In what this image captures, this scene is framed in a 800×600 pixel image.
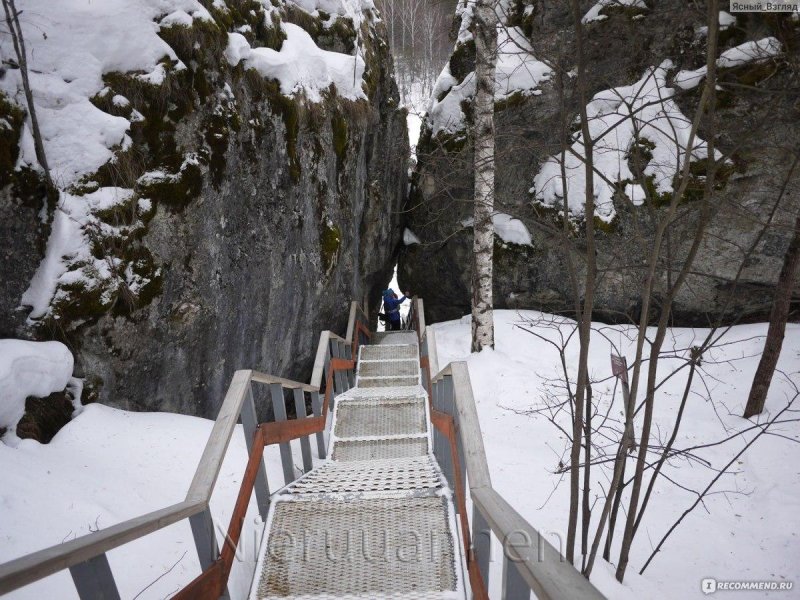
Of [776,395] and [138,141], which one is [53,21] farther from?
[776,395]

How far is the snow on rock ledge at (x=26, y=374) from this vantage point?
144 inches

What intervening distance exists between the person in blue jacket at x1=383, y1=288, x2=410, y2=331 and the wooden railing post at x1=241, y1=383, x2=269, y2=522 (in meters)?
9.10

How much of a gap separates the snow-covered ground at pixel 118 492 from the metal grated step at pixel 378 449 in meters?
0.79

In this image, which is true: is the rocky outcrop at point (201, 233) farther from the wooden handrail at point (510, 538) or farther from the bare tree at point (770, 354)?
the bare tree at point (770, 354)

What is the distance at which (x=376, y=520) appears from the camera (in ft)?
9.31

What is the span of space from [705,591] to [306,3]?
9.87 m

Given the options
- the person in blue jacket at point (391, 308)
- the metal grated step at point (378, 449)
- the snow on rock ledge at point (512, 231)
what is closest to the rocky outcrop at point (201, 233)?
the metal grated step at point (378, 449)

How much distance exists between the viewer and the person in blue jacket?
12383 millimetres

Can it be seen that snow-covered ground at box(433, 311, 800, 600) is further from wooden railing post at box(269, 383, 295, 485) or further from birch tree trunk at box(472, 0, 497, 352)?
wooden railing post at box(269, 383, 295, 485)

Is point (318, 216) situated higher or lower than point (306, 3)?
lower

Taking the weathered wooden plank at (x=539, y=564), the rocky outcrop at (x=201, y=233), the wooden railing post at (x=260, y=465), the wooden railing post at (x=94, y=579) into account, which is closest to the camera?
the weathered wooden plank at (x=539, y=564)

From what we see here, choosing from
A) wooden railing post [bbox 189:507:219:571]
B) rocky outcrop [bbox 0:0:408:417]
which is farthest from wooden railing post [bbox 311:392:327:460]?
wooden railing post [bbox 189:507:219:571]

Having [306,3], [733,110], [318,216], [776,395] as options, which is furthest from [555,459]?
[306,3]

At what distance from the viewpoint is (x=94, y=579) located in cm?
153
